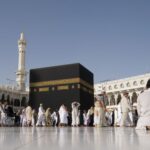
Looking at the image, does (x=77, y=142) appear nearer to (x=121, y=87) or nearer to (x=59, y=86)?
(x=59, y=86)

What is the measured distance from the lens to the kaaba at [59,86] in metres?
16.5

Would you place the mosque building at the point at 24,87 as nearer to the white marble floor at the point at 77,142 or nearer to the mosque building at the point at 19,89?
the mosque building at the point at 19,89

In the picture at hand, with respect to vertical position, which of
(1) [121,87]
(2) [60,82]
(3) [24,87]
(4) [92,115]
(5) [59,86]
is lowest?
(4) [92,115]

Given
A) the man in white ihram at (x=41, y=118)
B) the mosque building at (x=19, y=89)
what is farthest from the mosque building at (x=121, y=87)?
the man in white ihram at (x=41, y=118)

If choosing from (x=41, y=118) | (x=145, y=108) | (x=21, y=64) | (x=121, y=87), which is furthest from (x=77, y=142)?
(x=121, y=87)

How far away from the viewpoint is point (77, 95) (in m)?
16.3

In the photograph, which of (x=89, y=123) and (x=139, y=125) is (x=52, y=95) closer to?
(x=89, y=123)

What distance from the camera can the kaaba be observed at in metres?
16.5

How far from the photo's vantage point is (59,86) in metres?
16.9

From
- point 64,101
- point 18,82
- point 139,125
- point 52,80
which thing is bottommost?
point 139,125

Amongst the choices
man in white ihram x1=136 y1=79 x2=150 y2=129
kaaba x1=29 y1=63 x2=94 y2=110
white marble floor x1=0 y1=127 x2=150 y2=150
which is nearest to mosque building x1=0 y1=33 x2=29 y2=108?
kaaba x1=29 y1=63 x2=94 y2=110

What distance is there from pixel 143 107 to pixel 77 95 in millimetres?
11071

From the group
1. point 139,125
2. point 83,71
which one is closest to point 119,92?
point 83,71

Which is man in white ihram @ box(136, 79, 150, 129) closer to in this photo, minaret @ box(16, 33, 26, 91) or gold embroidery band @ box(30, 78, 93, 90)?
gold embroidery band @ box(30, 78, 93, 90)
